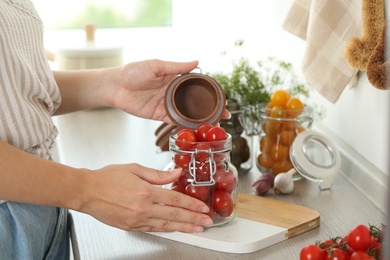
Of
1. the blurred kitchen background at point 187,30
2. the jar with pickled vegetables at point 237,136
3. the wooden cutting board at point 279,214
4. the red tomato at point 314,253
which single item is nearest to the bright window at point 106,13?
the blurred kitchen background at point 187,30

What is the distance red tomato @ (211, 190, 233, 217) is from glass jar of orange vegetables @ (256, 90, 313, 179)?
1.04 ft

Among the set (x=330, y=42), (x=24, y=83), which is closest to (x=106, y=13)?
(x=330, y=42)

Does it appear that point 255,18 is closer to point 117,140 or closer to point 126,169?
point 117,140

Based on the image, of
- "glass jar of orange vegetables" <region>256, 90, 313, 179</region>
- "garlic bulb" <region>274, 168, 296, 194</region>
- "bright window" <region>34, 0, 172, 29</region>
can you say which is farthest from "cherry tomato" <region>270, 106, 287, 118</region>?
"bright window" <region>34, 0, 172, 29</region>

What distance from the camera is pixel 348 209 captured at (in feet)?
4.16

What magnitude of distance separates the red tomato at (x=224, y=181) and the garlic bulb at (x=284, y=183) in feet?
0.69

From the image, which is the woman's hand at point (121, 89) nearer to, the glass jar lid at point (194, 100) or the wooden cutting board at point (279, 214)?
the glass jar lid at point (194, 100)

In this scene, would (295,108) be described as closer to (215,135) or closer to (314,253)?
(215,135)

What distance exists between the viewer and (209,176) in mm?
1109

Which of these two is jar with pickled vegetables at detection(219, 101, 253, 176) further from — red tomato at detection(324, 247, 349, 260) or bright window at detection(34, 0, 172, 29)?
bright window at detection(34, 0, 172, 29)

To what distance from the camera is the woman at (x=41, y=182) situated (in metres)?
0.99

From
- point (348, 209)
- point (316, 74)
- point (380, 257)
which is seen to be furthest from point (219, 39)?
point (380, 257)

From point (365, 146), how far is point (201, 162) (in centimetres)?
44

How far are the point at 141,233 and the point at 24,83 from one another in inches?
12.2
